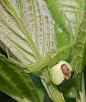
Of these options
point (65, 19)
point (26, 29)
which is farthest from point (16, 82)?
point (65, 19)

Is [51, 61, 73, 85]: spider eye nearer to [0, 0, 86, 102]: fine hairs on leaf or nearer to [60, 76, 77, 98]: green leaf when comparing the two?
[0, 0, 86, 102]: fine hairs on leaf

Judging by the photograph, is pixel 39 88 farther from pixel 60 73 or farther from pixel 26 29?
pixel 26 29

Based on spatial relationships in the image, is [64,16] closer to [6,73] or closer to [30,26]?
[30,26]

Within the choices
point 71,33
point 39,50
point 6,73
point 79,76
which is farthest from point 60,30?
point 6,73

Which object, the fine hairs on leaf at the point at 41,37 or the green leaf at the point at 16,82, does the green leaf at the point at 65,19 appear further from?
the green leaf at the point at 16,82

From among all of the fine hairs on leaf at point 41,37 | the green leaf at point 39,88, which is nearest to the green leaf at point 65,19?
the fine hairs on leaf at point 41,37
